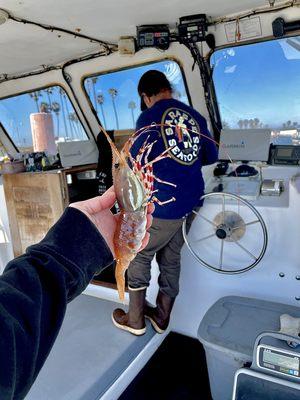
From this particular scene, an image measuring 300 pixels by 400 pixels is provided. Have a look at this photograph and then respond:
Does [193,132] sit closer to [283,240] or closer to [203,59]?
[283,240]

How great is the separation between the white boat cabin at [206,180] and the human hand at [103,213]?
1050mm

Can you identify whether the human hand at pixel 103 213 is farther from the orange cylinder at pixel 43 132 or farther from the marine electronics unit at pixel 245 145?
the orange cylinder at pixel 43 132

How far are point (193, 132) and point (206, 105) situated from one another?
159 cm

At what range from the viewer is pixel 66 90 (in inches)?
170

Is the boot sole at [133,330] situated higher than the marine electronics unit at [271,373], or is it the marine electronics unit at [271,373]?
the marine electronics unit at [271,373]

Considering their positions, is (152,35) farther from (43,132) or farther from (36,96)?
(36,96)

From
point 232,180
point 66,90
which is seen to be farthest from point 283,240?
point 66,90

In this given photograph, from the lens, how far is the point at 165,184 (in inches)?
71.8

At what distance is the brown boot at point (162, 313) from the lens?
2.17 metres

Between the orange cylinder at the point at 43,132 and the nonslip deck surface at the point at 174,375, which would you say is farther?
the orange cylinder at the point at 43,132

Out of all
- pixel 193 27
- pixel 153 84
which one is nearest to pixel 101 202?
pixel 153 84

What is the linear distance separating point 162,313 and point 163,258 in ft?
1.29

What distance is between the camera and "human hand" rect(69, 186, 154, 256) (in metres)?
0.78

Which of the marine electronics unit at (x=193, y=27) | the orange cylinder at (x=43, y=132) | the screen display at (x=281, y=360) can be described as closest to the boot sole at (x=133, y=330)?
the screen display at (x=281, y=360)
